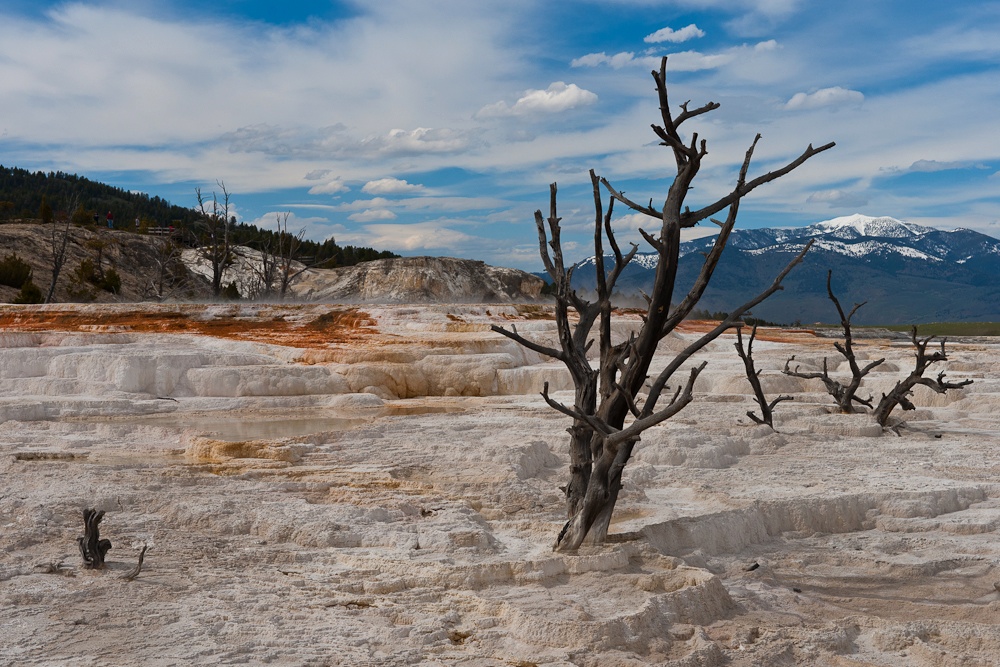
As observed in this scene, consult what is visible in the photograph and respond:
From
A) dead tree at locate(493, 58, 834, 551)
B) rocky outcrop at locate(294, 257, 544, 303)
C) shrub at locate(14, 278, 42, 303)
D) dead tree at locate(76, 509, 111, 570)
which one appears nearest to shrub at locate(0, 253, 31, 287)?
shrub at locate(14, 278, 42, 303)

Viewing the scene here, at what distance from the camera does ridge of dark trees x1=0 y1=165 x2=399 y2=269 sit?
50.8 meters

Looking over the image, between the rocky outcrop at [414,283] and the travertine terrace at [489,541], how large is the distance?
25705mm

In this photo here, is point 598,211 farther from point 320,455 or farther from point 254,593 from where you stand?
point 320,455

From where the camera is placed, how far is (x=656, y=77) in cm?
460

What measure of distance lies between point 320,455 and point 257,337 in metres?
10.5

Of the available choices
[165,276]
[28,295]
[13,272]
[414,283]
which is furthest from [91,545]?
[165,276]

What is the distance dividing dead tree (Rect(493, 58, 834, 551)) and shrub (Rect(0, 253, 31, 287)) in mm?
31639

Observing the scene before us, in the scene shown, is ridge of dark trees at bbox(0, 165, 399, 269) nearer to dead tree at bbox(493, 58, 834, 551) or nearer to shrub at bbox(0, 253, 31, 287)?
shrub at bbox(0, 253, 31, 287)

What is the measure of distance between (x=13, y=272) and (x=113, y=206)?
35.4 metres

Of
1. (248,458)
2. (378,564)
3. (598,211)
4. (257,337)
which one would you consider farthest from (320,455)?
(257,337)

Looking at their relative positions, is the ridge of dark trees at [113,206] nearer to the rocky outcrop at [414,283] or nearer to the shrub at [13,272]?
the rocky outcrop at [414,283]

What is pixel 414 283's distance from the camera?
39.4 metres

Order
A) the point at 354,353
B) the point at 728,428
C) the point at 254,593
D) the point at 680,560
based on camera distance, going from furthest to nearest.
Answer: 1. the point at 354,353
2. the point at 728,428
3. the point at 680,560
4. the point at 254,593

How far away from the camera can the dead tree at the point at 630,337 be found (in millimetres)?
4793
